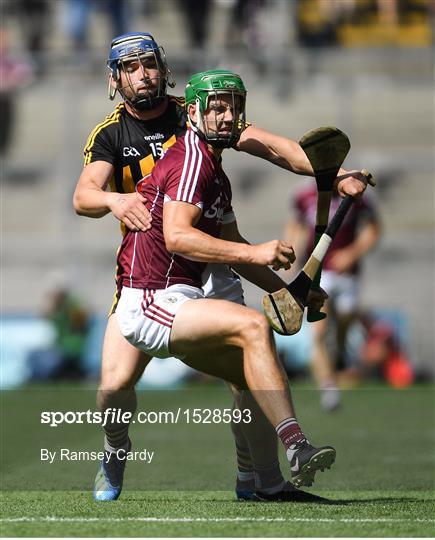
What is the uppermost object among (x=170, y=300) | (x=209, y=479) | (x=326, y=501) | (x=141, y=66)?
(x=141, y=66)

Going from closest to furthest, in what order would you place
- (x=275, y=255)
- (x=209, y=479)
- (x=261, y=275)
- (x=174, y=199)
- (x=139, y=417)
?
(x=275, y=255) < (x=174, y=199) < (x=261, y=275) < (x=209, y=479) < (x=139, y=417)

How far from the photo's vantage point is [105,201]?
6.18 m

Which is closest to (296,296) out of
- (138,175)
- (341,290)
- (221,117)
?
(221,117)

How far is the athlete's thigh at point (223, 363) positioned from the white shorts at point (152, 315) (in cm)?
18

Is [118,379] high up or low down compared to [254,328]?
down

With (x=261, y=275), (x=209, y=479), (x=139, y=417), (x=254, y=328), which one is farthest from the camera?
(x=139, y=417)

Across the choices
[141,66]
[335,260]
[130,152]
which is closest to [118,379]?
[130,152]

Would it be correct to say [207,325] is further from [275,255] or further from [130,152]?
[130,152]

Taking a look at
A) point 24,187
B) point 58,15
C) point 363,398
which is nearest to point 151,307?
point 363,398

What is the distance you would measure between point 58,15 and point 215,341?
50.6 feet

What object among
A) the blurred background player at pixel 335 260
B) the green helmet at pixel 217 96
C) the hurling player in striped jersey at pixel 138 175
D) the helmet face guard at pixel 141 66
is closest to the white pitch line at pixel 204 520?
the hurling player in striped jersey at pixel 138 175

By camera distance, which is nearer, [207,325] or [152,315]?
[207,325]

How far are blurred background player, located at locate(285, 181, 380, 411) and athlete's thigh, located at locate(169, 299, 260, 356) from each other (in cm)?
558

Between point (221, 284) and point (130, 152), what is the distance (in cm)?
82
